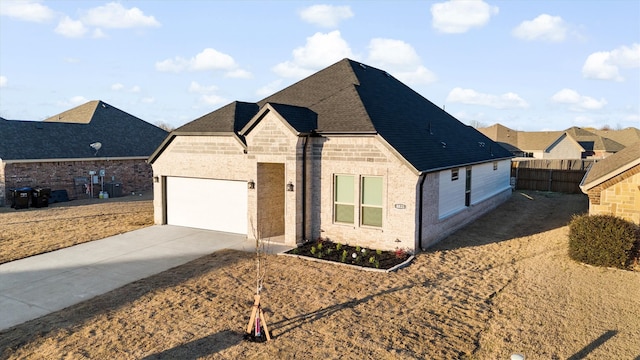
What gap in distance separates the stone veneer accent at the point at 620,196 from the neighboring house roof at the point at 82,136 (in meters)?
29.1

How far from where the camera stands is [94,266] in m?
13.1

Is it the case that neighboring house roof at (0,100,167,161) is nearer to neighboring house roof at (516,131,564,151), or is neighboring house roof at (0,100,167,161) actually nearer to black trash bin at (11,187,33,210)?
black trash bin at (11,187,33,210)

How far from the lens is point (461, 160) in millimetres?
18516

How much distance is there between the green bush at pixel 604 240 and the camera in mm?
12820

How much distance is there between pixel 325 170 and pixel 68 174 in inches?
818

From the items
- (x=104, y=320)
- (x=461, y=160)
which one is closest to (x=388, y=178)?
(x=461, y=160)

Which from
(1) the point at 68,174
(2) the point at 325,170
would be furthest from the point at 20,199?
(2) the point at 325,170

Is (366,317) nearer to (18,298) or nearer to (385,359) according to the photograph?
(385,359)

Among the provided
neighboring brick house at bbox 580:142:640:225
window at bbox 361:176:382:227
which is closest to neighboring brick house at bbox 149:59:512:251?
window at bbox 361:176:382:227

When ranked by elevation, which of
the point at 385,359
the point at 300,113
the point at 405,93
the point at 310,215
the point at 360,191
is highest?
the point at 405,93

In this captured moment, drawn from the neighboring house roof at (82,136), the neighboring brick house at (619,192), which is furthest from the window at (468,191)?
the neighboring house roof at (82,136)

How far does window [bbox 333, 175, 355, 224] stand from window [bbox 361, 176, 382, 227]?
440mm

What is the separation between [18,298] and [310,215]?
9072 mm

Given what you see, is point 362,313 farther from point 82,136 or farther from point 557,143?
point 557,143
